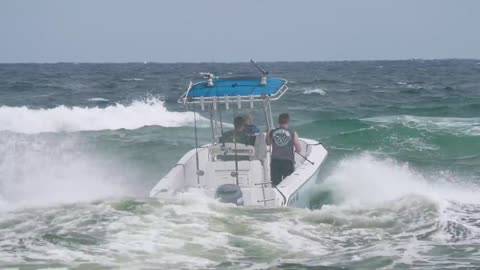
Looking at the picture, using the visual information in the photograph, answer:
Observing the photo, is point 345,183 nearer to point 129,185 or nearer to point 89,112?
point 129,185

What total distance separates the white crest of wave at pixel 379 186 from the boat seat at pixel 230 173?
4.98ft

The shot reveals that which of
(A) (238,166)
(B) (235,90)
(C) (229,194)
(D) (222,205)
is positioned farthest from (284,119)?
(D) (222,205)

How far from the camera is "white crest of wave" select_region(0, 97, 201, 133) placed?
2645 centimetres

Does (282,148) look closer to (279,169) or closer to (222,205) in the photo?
(279,169)

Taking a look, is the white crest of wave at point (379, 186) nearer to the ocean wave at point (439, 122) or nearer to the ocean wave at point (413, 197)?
the ocean wave at point (413, 197)

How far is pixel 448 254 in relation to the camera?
7.63 meters

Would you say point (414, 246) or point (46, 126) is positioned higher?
point (46, 126)

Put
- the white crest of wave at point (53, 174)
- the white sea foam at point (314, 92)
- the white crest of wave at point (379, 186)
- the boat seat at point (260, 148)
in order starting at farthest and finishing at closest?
the white sea foam at point (314, 92) < the white crest of wave at point (53, 174) < the white crest of wave at point (379, 186) < the boat seat at point (260, 148)

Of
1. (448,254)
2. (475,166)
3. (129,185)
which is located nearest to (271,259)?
(448,254)

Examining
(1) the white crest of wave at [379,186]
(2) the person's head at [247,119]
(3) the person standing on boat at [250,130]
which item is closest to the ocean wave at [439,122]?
(1) the white crest of wave at [379,186]

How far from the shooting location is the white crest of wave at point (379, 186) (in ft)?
37.2

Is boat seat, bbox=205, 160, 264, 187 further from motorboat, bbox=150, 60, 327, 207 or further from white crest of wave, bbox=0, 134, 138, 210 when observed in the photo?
white crest of wave, bbox=0, 134, 138, 210

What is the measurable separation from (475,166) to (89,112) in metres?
16.0

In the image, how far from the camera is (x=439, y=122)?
26.1m
